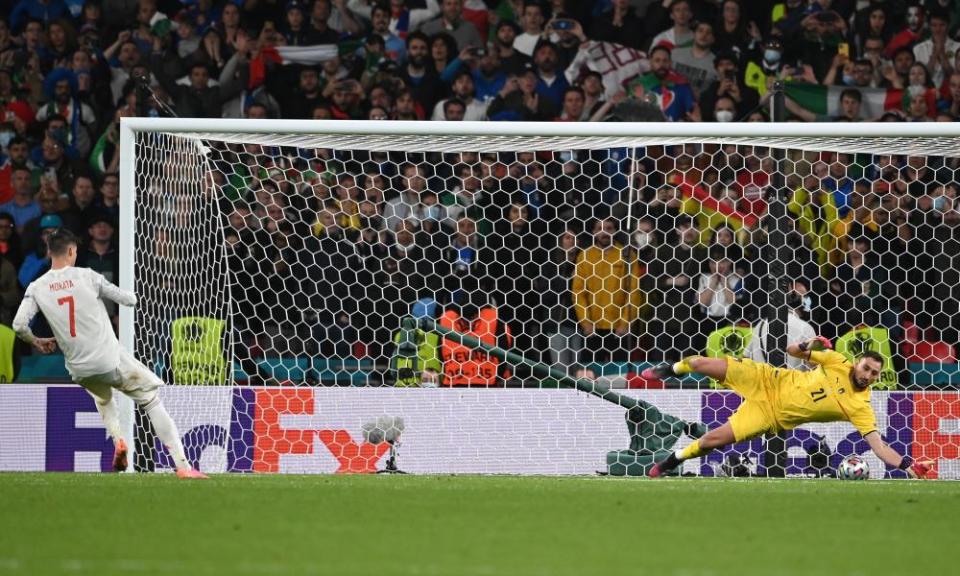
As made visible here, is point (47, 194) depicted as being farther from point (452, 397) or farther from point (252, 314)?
point (452, 397)

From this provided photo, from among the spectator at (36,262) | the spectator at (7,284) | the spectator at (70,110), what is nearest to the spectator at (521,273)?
the spectator at (36,262)

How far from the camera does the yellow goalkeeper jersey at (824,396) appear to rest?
1015 centimetres

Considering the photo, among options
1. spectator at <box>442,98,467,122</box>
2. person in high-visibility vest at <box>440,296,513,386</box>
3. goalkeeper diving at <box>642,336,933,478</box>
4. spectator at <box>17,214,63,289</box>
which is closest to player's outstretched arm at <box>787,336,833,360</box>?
goalkeeper diving at <box>642,336,933,478</box>

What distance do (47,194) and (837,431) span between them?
807 centimetres

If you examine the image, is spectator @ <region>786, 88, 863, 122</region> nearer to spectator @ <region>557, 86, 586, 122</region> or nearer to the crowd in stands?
the crowd in stands

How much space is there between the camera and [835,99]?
13.8m

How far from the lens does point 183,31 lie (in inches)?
607

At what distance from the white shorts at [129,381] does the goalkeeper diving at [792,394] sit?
3.63 metres

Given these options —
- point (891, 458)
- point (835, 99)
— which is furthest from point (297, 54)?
point (891, 458)

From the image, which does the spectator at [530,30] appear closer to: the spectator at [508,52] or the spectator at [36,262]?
the spectator at [508,52]

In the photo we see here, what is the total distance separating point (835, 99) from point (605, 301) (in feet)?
12.5

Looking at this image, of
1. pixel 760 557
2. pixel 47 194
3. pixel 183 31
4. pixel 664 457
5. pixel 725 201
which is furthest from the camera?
pixel 183 31

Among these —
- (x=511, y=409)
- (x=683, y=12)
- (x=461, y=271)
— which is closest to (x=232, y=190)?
(x=461, y=271)

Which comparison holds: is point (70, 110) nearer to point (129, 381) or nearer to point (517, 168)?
point (517, 168)
